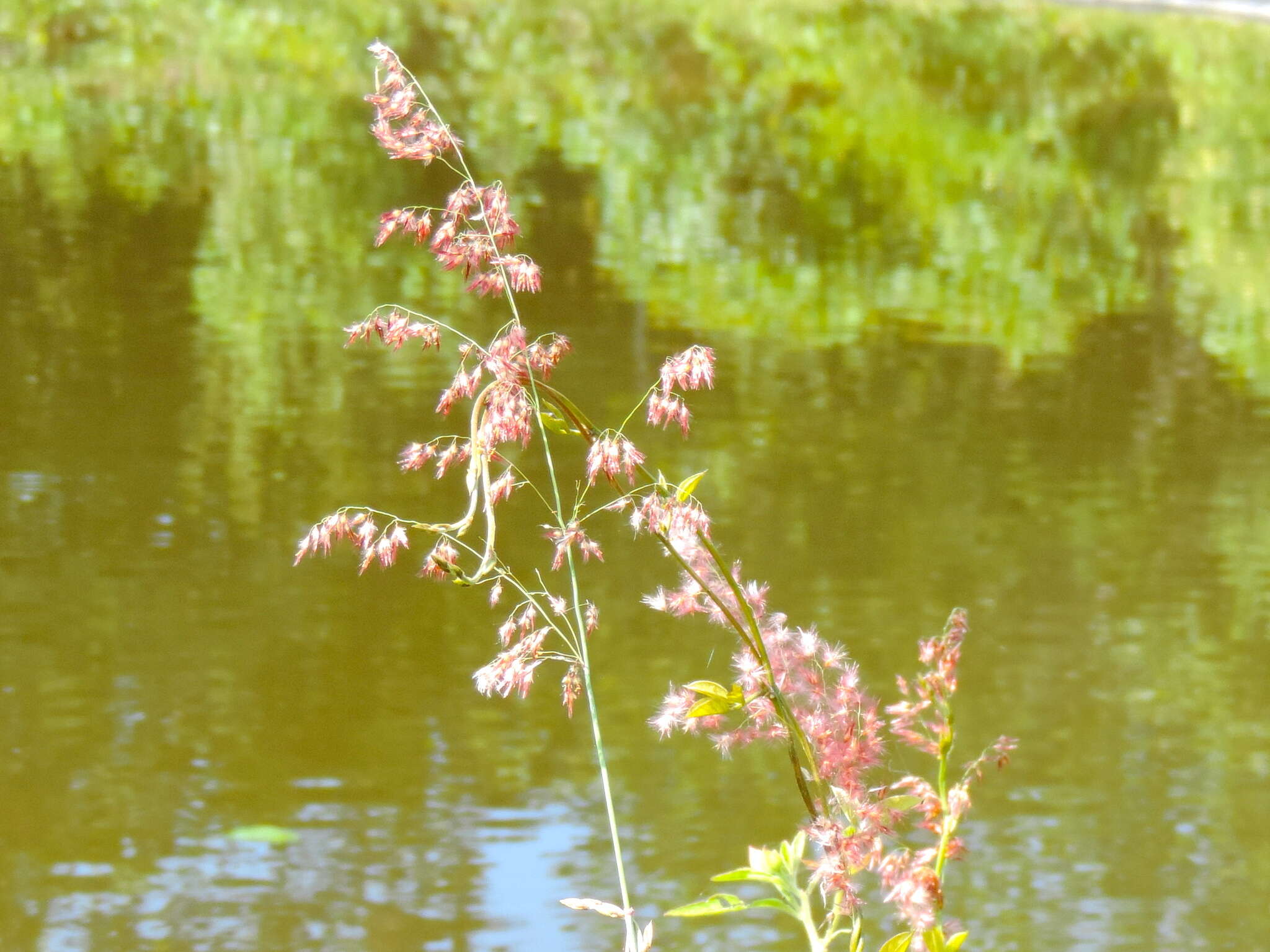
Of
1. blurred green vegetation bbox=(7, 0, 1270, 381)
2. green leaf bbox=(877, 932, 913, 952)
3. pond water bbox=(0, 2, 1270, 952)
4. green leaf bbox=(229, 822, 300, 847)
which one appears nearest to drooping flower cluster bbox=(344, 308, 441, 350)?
green leaf bbox=(877, 932, 913, 952)

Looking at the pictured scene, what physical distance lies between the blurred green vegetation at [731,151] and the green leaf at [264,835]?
111 inches

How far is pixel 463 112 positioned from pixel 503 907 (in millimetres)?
8568

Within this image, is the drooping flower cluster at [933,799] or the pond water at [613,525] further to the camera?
the pond water at [613,525]

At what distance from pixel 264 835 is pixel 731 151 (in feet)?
25.2

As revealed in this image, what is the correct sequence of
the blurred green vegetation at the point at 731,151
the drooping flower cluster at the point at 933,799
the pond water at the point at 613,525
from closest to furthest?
the drooping flower cluster at the point at 933,799
the pond water at the point at 613,525
the blurred green vegetation at the point at 731,151

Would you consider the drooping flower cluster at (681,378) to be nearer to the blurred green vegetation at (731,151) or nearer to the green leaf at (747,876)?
the green leaf at (747,876)

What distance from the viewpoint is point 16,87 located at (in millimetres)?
10617

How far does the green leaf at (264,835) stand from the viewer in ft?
9.80

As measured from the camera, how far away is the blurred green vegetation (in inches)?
273

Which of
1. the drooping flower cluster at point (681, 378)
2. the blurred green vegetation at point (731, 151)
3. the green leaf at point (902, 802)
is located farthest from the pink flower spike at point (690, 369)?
the blurred green vegetation at point (731, 151)

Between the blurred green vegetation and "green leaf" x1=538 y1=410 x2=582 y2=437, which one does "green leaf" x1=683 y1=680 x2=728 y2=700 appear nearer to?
"green leaf" x1=538 y1=410 x2=582 y2=437

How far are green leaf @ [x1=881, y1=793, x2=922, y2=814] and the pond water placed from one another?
114 centimetres

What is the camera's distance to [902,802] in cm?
174

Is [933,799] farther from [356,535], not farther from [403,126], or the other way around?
[403,126]
